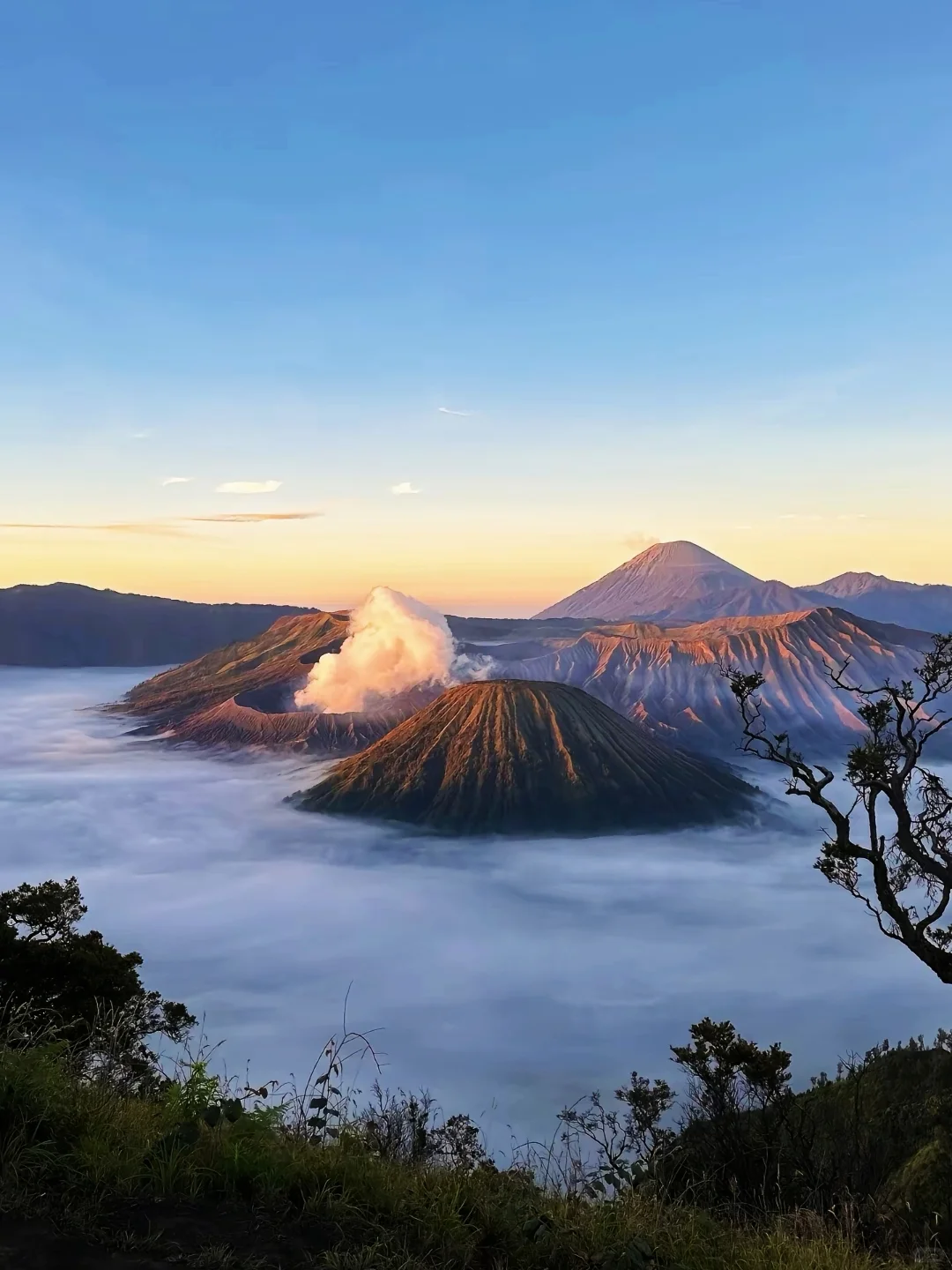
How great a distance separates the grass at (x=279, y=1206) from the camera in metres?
3.90

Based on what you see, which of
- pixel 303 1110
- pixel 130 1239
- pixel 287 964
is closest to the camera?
pixel 130 1239

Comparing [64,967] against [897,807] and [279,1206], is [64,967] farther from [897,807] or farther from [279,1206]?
[279,1206]

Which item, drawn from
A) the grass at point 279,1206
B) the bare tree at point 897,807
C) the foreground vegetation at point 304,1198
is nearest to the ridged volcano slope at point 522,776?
the bare tree at point 897,807

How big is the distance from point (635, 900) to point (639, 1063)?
175 ft

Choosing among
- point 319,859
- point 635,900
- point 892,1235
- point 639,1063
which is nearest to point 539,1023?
point 639,1063

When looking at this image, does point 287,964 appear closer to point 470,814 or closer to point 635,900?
point 470,814

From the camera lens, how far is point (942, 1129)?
33.6 feet

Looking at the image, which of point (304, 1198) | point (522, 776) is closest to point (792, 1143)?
point (304, 1198)

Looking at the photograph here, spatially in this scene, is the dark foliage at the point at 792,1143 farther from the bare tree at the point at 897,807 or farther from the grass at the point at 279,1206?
the bare tree at the point at 897,807

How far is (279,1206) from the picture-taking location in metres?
4.27

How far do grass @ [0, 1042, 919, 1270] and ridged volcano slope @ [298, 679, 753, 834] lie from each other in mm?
134693

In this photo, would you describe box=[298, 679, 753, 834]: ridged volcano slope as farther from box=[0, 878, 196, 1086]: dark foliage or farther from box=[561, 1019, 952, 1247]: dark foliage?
box=[561, 1019, 952, 1247]: dark foliage

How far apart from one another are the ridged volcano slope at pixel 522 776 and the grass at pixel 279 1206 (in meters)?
135

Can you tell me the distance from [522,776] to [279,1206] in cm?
13983
